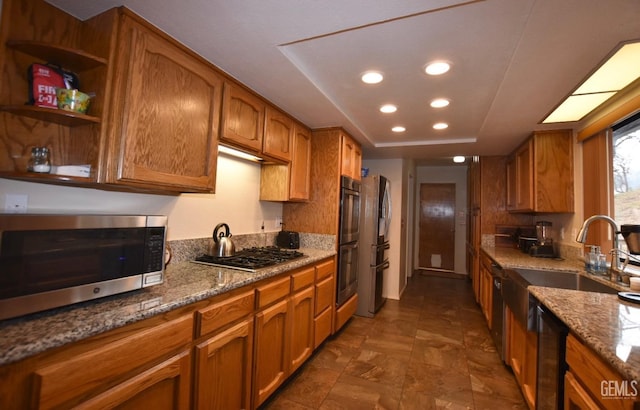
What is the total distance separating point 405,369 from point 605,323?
1574 mm

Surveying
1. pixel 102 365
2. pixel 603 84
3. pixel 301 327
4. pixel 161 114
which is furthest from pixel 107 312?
pixel 603 84

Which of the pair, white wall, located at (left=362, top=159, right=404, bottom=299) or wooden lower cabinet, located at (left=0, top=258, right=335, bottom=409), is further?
white wall, located at (left=362, top=159, right=404, bottom=299)

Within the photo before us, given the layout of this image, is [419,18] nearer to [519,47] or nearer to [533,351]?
[519,47]

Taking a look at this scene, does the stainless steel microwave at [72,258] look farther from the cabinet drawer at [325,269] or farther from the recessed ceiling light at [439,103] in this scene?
the recessed ceiling light at [439,103]

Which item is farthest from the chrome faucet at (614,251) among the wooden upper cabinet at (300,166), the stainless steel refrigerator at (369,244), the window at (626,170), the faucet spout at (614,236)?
the wooden upper cabinet at (300,166)

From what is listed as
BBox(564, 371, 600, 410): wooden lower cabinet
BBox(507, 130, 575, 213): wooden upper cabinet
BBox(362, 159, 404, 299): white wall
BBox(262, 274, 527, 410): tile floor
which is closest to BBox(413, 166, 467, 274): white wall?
BBox(362, 159, 404, 299): white wall

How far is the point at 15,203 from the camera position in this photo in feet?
3.87

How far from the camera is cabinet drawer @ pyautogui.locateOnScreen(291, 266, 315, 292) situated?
2.01m

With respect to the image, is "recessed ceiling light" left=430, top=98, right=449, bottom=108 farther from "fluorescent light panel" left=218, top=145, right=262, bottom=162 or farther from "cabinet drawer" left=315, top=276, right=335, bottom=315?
"cabinet drawer" left=315, top=276, right=335, bottom=315

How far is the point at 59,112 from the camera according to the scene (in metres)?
1.08

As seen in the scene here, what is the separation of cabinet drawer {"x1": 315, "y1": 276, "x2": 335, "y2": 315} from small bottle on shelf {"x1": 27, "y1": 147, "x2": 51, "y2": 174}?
187 cm

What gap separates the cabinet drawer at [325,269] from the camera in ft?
7.85

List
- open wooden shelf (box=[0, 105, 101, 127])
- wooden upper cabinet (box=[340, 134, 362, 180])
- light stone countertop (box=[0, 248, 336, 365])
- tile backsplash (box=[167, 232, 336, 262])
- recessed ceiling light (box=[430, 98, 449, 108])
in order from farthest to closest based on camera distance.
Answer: wooden upper cabinet (box=[340, 134, 362, 180]) < recessed ceiling light (box=[430, 98, 449, 108]) < tile backsplash (box=[167, 232, 336, 262]) < open wooden shelf (box=[0, 105, 101, 127]) < light stone countertop (box=[0, 248, 336, 365])

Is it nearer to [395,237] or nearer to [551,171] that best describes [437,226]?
[395,237]
